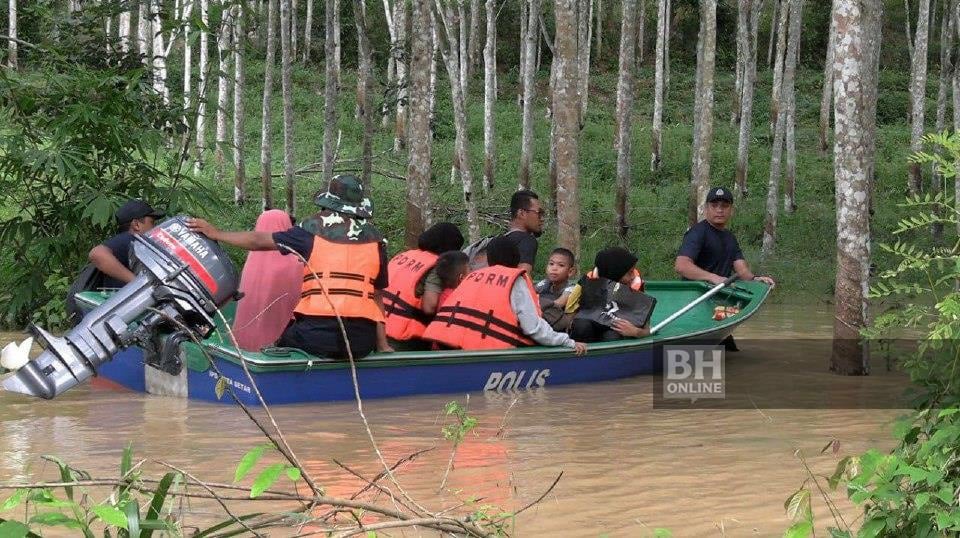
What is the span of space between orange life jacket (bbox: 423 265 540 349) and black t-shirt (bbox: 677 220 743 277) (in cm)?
249

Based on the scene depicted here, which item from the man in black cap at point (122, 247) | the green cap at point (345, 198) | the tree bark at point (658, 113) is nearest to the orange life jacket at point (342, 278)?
the green cap at point (345, 198)

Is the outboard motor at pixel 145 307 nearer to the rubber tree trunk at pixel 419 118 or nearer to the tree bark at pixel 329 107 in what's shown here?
the rubber tree trunk at pixel 419 118

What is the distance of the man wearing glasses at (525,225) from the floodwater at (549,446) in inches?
47.9

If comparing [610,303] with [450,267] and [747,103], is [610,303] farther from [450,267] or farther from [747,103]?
[747,103]

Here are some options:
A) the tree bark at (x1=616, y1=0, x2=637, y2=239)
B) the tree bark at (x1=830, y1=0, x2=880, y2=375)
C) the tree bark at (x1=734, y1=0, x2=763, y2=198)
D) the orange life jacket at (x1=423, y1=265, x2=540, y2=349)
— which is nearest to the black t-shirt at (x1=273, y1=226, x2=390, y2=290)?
the orange life jacket at (x1=423, y1=265, x2=540, y2=349)

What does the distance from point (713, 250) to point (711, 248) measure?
0.03 m

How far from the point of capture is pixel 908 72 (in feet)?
147

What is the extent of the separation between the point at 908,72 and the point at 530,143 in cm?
2559

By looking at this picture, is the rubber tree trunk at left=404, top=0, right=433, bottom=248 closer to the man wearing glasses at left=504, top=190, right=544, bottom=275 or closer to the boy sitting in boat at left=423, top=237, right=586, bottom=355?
the man wearing glasses at left=504, top=190, right=544, bottom=275

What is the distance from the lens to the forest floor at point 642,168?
22328mm

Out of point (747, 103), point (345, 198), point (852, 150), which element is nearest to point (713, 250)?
point (852, 150)

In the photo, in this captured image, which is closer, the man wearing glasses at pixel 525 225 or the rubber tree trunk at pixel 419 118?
the man wearing glasses at pixel 525 225

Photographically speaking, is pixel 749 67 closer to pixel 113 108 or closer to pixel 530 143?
pixel 530 143

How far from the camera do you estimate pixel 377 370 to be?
9430 mm
